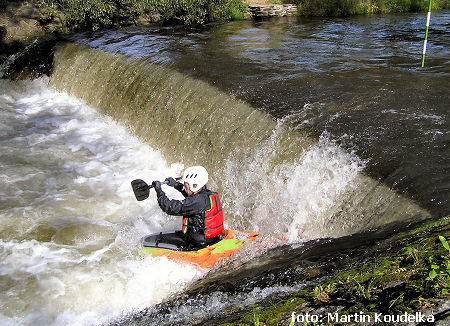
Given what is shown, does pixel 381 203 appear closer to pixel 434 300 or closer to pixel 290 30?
pixel 434 300

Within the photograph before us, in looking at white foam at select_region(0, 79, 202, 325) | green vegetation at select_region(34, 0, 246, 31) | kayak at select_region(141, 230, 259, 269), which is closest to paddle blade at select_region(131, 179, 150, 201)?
kayak at select_region(141, 230, 259, 269)

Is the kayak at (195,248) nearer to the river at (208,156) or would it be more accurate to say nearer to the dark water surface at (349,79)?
the river at (208,156)

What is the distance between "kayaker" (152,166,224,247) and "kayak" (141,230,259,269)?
11 cm

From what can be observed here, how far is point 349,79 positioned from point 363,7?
1433 cm

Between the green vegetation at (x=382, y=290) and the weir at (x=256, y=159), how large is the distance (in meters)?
1.28

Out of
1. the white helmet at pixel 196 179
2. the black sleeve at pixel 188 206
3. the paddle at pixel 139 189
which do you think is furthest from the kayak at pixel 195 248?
the white helmet at pixel 196 179

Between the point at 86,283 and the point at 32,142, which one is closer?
the point at 86,283

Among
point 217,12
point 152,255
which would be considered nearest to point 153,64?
point 152,255

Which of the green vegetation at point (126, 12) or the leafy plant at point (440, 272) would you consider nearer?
the leafy plant at point (440, 272)

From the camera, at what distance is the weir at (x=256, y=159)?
15.1 feet

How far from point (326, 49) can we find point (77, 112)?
6722 millimetres

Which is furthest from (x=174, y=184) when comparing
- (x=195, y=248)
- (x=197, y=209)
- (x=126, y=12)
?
(x=126, y=12)

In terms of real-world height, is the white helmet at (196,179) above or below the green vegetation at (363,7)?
below

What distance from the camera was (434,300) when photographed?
2.21 metres
